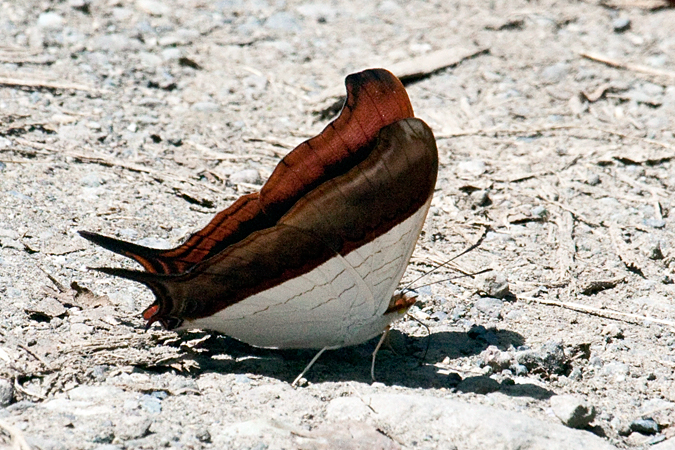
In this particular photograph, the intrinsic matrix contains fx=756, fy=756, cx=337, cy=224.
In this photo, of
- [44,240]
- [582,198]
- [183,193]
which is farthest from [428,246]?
[44,240]

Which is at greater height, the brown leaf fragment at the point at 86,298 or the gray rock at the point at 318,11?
the gray rock at the point at 318,11

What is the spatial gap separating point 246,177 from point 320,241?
1.77m

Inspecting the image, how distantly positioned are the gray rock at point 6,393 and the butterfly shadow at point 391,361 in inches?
25.6

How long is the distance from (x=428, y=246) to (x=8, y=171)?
2.20 meters

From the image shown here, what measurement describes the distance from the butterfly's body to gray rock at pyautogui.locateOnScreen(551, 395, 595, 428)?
0.65 m

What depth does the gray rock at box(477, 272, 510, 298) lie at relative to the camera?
344 cm

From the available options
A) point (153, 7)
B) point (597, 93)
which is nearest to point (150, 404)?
point (597, 93)

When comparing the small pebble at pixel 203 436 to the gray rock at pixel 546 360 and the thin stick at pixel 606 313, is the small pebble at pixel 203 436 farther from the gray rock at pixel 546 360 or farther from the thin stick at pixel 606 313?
the thin stick at pixel 606 313

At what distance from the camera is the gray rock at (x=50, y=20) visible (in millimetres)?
5527

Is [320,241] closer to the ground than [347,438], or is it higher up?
higher up

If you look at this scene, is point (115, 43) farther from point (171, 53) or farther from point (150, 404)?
point (150, 404)

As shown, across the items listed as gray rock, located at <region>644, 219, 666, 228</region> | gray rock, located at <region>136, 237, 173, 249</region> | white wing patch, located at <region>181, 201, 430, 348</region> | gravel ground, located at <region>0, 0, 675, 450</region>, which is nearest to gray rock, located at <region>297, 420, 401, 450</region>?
gravel ground, located at <region>0, 0, 675, 450</region>

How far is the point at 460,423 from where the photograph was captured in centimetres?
248

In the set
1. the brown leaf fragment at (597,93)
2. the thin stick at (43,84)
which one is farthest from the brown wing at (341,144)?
the brown leaf fragment at (597,93)
